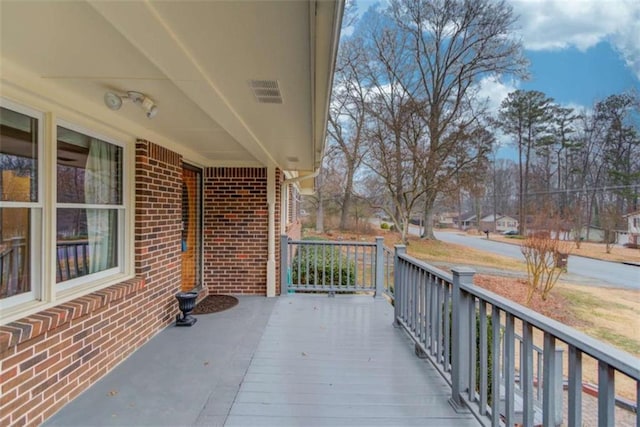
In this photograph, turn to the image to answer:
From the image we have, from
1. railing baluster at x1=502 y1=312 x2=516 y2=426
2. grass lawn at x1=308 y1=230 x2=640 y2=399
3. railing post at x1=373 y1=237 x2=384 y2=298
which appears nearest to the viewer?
railing baluster at x1=502 y1=312 x2=516 y2=426

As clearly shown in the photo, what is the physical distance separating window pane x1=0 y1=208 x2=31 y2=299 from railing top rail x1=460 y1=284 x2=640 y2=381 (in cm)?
289

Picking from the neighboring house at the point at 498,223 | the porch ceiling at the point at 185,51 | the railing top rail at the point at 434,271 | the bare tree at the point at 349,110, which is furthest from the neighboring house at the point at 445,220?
the porch ceiling at the point at 185,51

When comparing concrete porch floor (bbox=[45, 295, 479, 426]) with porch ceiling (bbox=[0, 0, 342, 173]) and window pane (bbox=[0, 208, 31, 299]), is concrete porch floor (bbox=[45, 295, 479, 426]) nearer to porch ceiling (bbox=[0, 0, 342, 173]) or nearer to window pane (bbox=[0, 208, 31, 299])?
window pane (bbox=[0, 208, 31, 299])

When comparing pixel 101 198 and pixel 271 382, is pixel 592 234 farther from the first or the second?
pixel 101 198

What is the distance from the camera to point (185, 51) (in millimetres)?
1526

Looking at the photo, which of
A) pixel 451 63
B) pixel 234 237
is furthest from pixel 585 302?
pixel 451 63

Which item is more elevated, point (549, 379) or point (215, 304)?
point (549, 379)

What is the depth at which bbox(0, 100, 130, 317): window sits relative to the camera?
1.98 m

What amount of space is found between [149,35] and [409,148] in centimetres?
1194

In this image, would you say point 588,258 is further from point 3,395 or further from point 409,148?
point 3,395

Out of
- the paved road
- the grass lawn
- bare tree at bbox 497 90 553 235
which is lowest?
the grass lawn

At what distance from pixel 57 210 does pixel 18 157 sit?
1.45 ft

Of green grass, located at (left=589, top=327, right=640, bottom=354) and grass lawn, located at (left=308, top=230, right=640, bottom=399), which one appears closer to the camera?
green grass, located at (left=589, top=327, right=640, bottom=354)

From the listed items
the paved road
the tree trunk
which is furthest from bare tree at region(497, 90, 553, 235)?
the tree trunk
